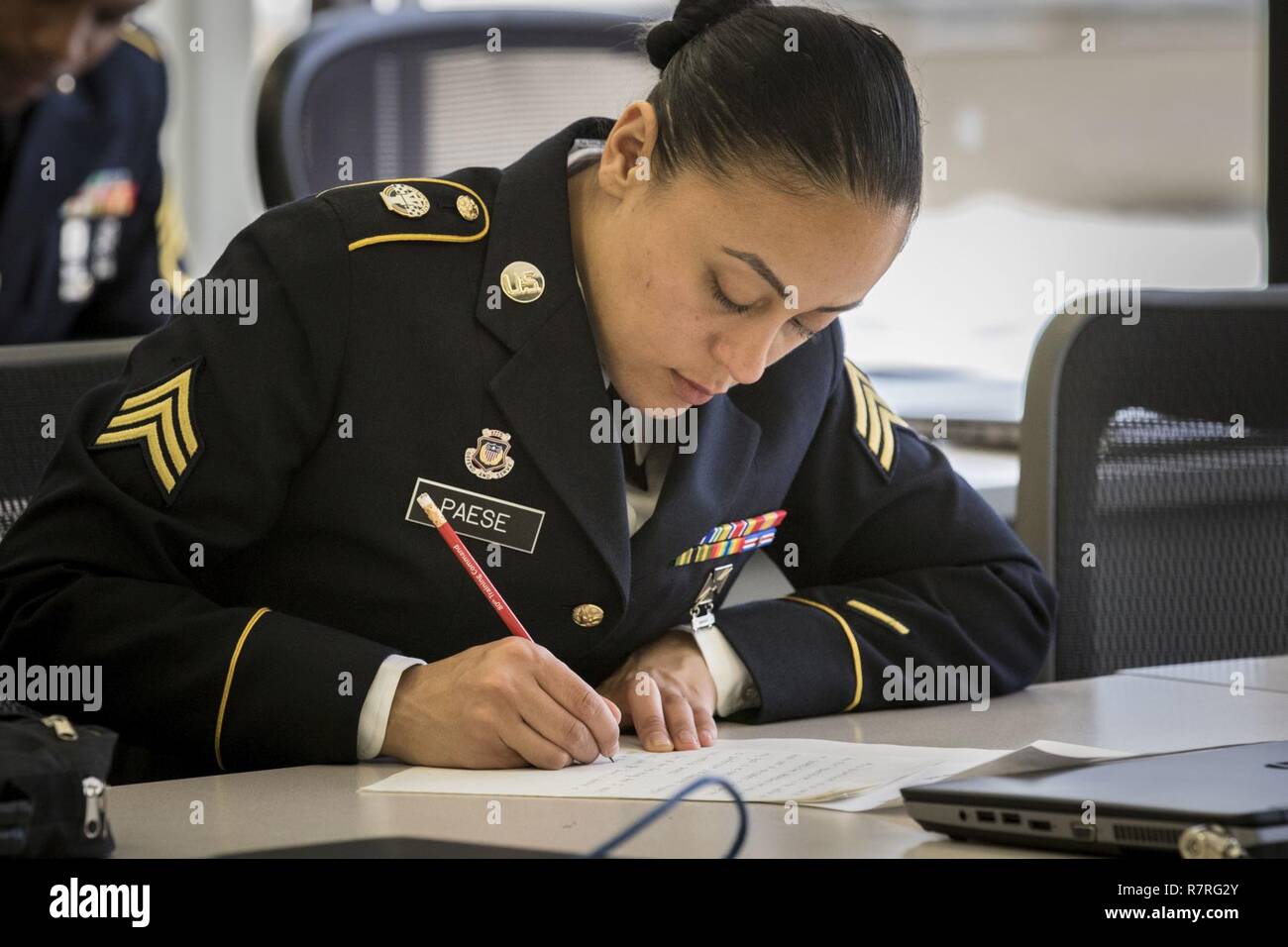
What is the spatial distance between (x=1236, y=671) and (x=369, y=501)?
90 centimetres

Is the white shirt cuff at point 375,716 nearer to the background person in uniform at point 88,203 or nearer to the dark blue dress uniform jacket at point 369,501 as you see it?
the dark blue dress uniform jacket at point 369,501

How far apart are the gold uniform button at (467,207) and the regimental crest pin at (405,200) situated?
3cm

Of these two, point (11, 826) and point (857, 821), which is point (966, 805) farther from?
point (11, 826)

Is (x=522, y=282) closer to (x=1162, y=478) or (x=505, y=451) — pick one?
(x=505, y=451)

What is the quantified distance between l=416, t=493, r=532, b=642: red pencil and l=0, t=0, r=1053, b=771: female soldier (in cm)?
2

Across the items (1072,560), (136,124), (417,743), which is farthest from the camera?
(136,124)

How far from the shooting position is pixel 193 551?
4.46ft

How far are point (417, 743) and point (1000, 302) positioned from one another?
246 cm

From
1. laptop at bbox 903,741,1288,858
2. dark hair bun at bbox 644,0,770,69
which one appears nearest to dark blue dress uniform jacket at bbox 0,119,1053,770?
dark hair bun at bbox 644,0,770,69

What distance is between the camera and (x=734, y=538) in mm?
1641

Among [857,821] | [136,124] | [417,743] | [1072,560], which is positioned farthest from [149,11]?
[857,821]

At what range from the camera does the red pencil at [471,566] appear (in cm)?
137

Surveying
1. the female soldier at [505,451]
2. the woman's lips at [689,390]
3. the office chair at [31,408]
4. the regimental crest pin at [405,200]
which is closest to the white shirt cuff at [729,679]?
the female soldier at [505,451]

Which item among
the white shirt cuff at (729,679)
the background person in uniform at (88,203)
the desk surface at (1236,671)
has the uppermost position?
the background person in uniform at (88,203)
